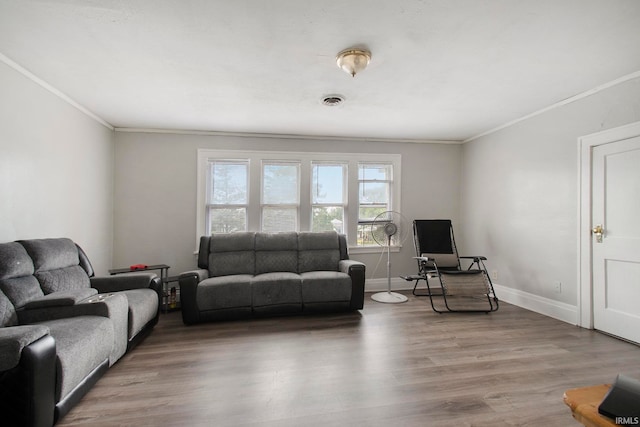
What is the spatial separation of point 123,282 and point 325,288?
206cm

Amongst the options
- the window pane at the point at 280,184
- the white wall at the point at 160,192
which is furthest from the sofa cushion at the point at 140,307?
the window pane at the point at 280,184

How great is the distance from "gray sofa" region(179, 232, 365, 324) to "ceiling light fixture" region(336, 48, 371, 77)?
2.15 m

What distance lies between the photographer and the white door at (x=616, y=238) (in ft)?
8.31

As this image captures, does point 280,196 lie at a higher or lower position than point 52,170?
lower

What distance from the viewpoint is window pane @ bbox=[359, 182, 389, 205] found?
4.52 m

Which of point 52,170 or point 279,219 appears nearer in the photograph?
point 52,170

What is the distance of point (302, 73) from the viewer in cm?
246

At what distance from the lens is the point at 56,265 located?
92.4 inches

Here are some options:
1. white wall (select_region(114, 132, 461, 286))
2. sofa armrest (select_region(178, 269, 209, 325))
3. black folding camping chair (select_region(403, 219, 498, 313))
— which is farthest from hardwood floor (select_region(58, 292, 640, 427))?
white wall (select_region(114, 132, 461, 286))

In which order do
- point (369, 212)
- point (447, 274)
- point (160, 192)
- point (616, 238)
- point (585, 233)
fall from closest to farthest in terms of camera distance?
Answer: 1. point (616, 238)
2. point (585, 233)
3. point (447, 274)
4. point (160, 192)
5. point (369, 212)

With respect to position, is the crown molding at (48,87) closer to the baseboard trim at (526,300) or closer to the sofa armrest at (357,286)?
the sofa armrest at (357,286)

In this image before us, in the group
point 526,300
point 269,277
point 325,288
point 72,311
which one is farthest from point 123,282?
point 526,300

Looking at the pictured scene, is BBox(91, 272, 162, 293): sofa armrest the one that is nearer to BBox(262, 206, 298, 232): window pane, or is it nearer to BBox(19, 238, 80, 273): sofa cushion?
BBox(19, 238, 80, 273): sofa cushion

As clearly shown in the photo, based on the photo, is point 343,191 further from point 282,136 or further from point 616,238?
point 616,238
